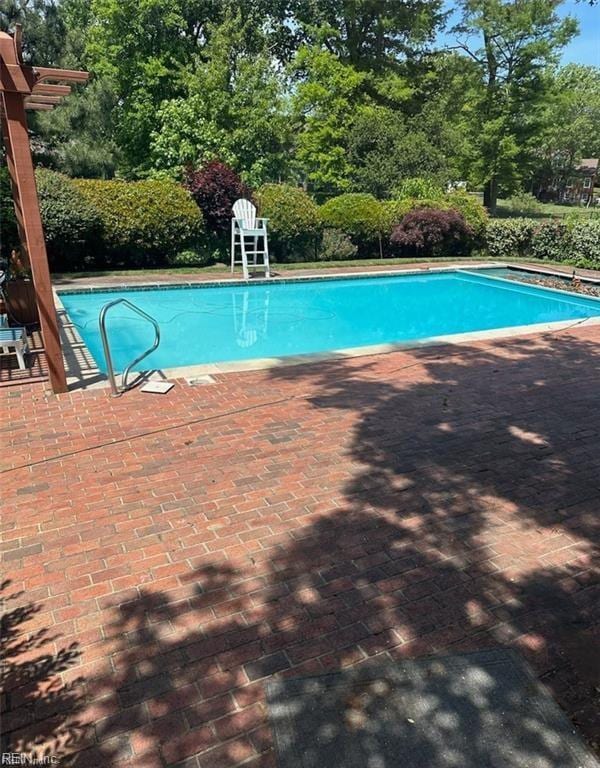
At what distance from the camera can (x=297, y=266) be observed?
13.3 m

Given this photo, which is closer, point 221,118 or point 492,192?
point 221,118

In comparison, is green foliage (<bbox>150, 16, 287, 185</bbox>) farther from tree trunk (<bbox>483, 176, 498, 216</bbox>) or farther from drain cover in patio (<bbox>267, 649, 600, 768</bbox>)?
drain cover in patio (<bbox>267, 649, 600, 768</bbox>)

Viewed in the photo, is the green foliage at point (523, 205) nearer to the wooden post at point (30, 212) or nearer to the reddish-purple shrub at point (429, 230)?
the reddish-purple shrub at point (429, 230)

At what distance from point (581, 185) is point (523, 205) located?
72.1ft

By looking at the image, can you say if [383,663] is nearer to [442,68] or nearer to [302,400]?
[302,400]

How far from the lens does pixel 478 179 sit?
25.6 meters

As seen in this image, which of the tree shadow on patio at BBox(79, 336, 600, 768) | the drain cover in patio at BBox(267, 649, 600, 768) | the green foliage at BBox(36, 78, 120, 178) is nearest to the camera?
the drain cover in patio at BBox(267, 649, 600, 768)

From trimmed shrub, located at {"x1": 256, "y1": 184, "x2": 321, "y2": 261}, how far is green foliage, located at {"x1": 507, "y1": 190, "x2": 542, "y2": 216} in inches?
785

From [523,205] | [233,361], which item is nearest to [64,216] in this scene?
[233,361]

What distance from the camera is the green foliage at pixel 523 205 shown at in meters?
30.5

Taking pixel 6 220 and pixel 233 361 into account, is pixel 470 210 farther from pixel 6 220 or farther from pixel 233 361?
pixel 6 220

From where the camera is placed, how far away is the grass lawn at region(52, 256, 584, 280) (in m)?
11.6

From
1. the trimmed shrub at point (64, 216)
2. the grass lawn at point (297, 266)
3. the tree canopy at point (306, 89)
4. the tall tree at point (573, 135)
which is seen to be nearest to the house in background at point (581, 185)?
the tall tree at point (573, 135)

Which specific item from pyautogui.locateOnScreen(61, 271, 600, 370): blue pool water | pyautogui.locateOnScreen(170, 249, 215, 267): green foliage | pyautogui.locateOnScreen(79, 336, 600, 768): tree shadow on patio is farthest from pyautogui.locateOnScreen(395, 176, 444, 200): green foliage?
pyautogui.locateOnScreen(79, 336, 600, 768): tree shadow on patio
